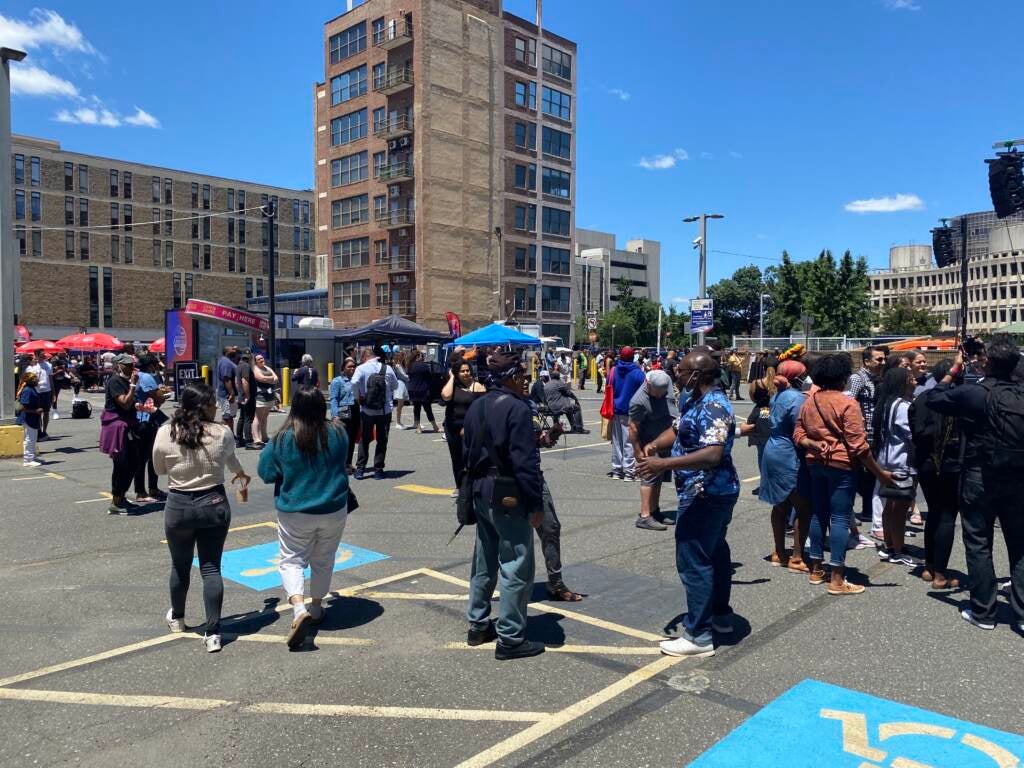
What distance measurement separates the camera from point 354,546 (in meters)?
7.36

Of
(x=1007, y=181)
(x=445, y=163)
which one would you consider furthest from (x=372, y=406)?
(x=445, y=163)

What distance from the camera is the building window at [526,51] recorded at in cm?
5425

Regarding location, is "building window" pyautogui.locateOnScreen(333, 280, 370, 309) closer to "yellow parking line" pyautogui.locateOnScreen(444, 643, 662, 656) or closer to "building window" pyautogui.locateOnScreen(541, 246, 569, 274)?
"building window" pyautogui.locateOnScreen(541, 246, 569, 274)

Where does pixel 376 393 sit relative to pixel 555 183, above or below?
below

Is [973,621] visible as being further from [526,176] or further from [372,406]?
[526,176]

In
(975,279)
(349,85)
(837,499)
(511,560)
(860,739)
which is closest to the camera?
(860,739)

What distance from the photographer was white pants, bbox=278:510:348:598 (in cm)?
486

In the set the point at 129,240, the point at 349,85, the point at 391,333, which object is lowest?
the point at 391,333

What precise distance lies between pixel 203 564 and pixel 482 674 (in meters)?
2.03

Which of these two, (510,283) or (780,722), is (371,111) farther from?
(780,722)

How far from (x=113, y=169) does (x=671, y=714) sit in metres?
88.2

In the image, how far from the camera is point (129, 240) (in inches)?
3076

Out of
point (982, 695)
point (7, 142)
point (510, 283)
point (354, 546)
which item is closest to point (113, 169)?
point (510, 283)

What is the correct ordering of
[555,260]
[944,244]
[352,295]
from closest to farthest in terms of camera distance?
[944,244]
[352,295]
[555,260]
